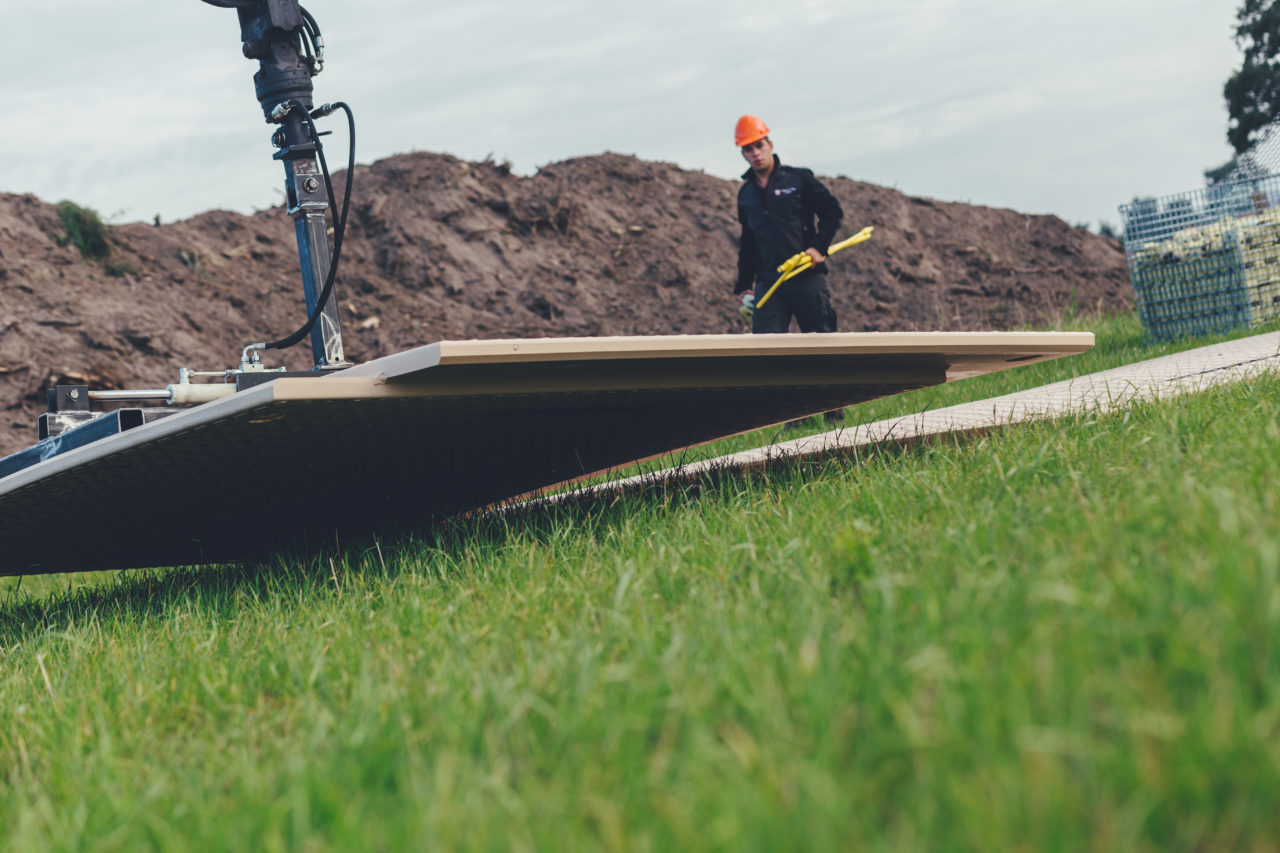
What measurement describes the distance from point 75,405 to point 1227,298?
30.2ft

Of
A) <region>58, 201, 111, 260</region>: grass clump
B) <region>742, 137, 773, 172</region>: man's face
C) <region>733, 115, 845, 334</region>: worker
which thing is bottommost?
<region>733, 115, 845, 334</region>: worker

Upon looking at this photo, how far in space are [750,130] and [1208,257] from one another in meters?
4.54

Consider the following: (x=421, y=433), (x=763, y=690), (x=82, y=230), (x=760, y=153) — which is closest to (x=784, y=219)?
(x=760, y=153)

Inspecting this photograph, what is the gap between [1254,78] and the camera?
28312 millimetres

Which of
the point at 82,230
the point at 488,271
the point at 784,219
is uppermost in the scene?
the point at 82,230

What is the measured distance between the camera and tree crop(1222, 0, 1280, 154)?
28.0 m

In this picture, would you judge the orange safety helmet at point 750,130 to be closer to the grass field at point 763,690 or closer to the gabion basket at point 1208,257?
the gabion basket at point 1208,257

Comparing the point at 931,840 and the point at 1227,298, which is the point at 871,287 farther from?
the point at 931,840

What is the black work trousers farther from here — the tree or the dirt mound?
the tree

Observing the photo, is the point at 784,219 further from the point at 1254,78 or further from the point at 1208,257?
the point at 1254,78

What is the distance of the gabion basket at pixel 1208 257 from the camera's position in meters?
8.98

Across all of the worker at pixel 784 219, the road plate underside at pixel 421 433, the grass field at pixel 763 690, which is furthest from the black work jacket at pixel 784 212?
the grass field at pixel 763 690

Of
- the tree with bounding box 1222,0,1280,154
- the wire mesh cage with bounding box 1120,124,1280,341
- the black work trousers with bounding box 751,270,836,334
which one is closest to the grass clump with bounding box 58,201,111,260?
the black work trousers with bounding box 751,270,836,334

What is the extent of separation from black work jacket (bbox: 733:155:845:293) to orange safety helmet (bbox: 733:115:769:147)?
24 centimetres
